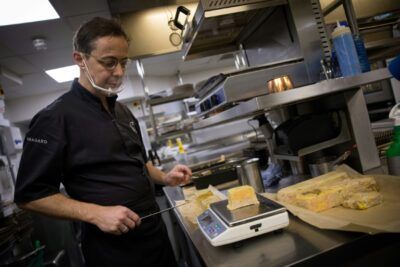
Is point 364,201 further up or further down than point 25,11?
further down

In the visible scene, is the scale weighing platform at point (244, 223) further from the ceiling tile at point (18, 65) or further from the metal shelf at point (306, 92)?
the ceiling tile at point (18, 65)

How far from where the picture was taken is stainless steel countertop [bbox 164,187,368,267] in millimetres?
798

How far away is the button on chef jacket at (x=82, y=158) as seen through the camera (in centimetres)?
109

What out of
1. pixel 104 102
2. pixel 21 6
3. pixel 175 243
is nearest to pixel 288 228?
pixel 104 102

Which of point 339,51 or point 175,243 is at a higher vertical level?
point 339,51

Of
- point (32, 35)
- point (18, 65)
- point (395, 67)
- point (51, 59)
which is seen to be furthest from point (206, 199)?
point (18, 65)

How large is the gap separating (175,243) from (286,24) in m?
2.30

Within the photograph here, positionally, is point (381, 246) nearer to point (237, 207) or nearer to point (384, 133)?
point (237, 207)

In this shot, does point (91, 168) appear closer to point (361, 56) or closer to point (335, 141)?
point (335, 141)

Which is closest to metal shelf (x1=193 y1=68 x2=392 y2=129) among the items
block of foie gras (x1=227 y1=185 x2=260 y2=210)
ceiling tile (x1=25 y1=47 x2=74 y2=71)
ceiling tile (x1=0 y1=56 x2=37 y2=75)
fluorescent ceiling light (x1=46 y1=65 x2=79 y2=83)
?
block of foie gras (x1=227 y1=185 x2=260 y2=210)

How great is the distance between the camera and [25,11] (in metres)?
2.55

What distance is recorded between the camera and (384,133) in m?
1.76

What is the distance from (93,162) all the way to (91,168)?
0.04 m

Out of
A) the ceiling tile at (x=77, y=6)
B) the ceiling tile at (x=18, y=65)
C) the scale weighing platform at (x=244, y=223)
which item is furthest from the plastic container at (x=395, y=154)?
the ceiling tile at (x=18, y=65)
